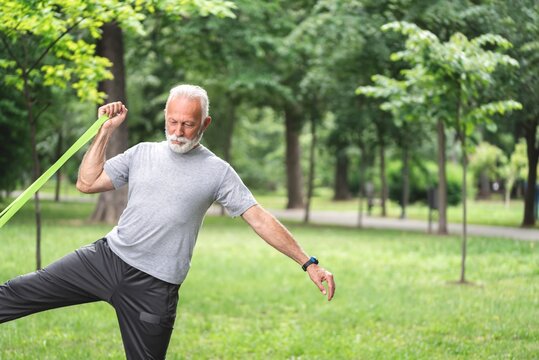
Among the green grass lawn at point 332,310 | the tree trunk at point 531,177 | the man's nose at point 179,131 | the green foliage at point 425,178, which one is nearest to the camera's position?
the man's nose at point 179,131

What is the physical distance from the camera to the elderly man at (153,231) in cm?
406

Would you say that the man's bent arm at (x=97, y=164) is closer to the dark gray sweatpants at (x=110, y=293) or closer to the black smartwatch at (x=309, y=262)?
the dark gray sweatpants at (x=110, y=293)

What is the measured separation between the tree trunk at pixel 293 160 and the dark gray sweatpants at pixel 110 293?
22.6m

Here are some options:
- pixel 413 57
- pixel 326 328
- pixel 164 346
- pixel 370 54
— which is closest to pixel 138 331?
pixel 164 346

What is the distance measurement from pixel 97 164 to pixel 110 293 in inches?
26.3

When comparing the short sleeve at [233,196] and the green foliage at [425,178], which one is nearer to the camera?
the short sleeve at [233,196]

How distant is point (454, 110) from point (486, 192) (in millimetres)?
36929

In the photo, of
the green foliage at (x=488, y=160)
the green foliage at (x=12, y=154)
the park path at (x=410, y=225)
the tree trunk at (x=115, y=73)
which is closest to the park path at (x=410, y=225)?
the park path at (x=410, y=225)

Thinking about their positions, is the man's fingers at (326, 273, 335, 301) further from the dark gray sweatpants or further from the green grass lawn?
the green grass lawn

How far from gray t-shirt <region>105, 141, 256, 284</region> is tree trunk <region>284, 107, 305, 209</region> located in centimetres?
2264

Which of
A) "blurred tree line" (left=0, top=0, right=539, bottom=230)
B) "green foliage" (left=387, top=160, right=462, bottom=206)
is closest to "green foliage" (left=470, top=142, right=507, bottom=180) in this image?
"blurred tree line" (left=0, top=0, right=539, bottom=230)

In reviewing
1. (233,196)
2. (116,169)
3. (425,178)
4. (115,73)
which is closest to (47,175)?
(116,169)

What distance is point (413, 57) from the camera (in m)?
10.5

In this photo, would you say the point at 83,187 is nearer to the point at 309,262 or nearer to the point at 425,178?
the point at 309,262
